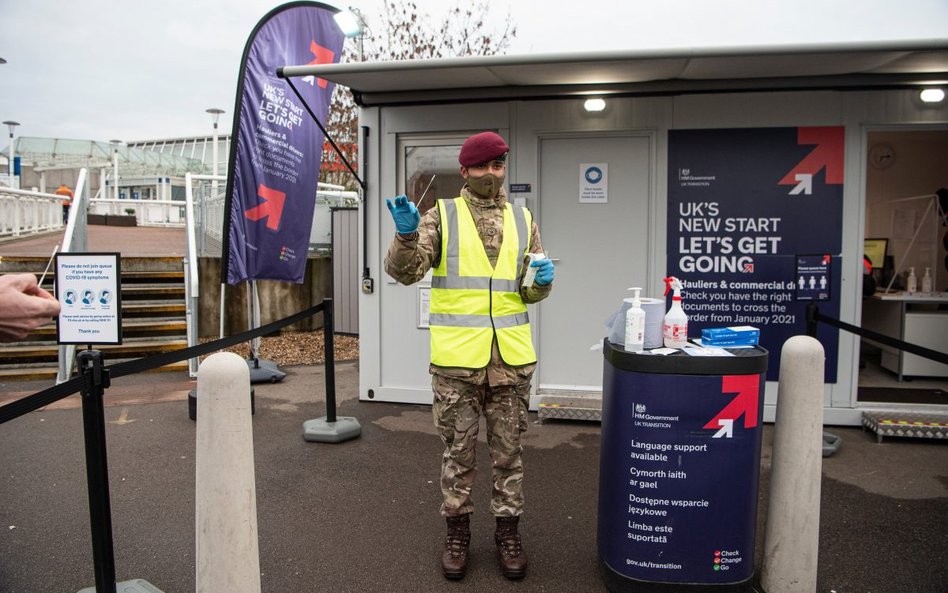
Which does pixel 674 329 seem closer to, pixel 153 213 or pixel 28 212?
pixel 28 212

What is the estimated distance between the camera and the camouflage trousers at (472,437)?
3.30m

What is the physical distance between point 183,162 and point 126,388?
50.6 metres

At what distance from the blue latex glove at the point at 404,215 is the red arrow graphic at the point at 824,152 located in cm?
413

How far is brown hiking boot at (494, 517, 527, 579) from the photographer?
10.7 ft

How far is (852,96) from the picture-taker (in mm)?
5680

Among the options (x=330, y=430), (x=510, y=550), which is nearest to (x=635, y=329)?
(x=510, y=550)

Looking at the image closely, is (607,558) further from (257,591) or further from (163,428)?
(163,428)

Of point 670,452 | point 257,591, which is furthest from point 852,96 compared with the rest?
point 257,591

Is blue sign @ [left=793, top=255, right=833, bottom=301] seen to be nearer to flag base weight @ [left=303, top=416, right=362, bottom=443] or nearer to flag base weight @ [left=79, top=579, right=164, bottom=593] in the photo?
flag base weight @ [left=303, top=416, right=362, bottom=443]

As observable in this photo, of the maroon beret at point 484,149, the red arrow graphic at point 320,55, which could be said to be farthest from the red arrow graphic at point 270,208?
the maroon beret at point 484,149

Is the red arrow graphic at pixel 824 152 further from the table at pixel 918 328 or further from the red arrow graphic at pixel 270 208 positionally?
the red arrow graphic at pixel 270 208

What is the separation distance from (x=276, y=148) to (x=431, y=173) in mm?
1455

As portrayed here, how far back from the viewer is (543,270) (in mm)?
3199

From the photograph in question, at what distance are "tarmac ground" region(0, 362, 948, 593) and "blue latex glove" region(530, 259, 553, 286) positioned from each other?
1456 millimetres
